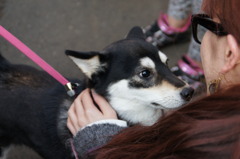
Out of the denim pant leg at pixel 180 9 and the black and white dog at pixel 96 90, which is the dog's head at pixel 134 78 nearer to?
the black and white dog at pixel 96 90

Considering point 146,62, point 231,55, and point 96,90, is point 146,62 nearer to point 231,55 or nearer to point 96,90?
point 96,90

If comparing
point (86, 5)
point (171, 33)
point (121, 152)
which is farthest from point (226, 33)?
point (86, 5)

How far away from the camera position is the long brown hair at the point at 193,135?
75cm

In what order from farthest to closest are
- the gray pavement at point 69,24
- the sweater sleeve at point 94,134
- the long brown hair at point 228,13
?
1. the gray pavement at point 69,24
2. the sweater sleeve at point 94,134
3. the long brown hair at point 228,13

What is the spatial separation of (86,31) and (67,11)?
15.0 inches

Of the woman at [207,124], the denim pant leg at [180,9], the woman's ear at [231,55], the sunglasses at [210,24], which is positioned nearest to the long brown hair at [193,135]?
the woman at [207,124]

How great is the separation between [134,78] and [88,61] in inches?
10.5

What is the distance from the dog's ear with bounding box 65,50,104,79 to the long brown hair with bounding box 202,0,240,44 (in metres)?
0.69

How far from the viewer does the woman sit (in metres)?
0.77

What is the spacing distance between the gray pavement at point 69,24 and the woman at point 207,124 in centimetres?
167

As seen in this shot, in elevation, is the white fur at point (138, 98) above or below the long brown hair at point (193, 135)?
below

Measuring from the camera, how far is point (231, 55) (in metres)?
1.09

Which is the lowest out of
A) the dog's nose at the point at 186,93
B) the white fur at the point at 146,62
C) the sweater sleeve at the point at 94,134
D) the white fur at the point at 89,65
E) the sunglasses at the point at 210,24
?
the dog's nose at the point at 186,93

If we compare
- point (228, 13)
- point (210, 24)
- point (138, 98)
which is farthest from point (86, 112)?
point (228, 13)
